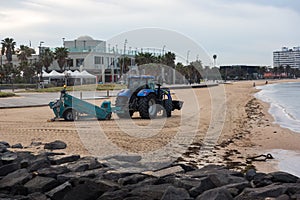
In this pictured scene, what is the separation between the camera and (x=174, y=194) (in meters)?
6.15

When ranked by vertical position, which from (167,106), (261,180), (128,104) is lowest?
(261,180)

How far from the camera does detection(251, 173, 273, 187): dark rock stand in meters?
7.36

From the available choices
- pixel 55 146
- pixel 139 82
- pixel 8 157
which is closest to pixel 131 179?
pixel 8 157

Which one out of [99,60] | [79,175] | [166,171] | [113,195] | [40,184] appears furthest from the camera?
[99,60]

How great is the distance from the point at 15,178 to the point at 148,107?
1154cm

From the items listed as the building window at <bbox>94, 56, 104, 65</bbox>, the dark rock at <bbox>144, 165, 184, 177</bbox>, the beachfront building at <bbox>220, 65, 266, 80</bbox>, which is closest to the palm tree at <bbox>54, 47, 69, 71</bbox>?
the building window at <bbox>94, 56, 104, 65</bbox>

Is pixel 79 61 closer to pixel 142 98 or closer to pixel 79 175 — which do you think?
pixel 142 98

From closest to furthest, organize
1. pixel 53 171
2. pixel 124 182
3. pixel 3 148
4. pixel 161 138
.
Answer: pixel 124 182, pixel 53 171, pixel 3 148, pixel 161 138

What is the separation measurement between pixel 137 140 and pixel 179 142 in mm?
1262

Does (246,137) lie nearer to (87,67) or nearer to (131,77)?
(131,77)

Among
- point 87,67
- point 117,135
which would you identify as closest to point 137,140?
point 117,135

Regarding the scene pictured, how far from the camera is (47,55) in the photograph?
76.2 meters

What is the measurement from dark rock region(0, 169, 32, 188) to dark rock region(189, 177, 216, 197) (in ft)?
9.39

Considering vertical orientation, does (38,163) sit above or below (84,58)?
below
